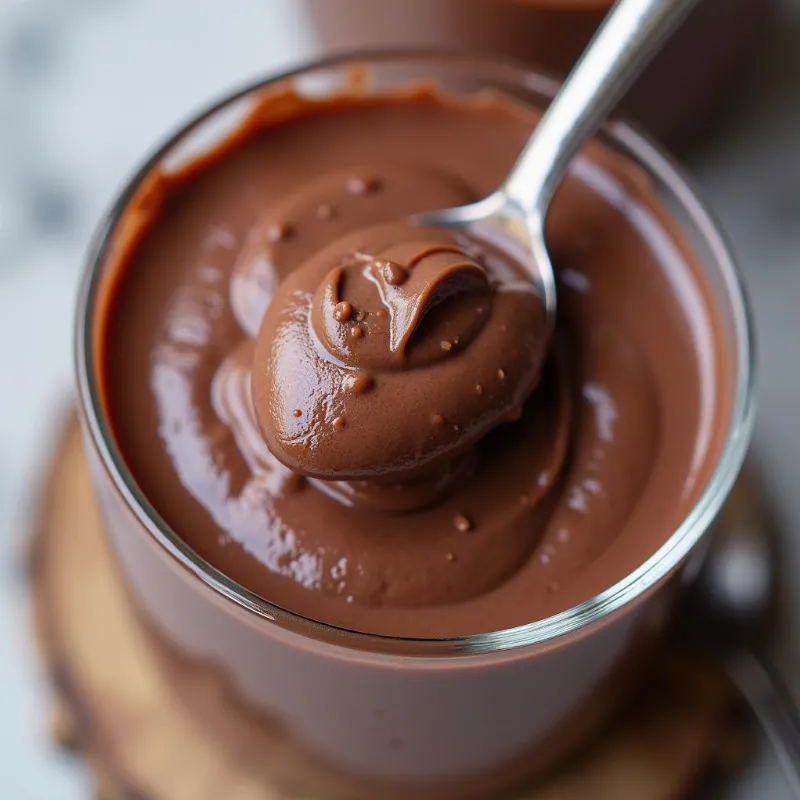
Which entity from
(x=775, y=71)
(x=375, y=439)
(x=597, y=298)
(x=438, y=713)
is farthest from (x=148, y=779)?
(x=775, y=71)

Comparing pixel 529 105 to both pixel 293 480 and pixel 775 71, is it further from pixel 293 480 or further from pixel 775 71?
pixel 775 71

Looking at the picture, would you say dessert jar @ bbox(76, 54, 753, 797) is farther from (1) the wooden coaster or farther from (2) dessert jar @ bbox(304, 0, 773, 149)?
(2) dessert jar @ bbox(304, 0, 773, 149)

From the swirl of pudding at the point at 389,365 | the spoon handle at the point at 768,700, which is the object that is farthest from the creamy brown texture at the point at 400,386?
the spoon handle at the point at 768,700

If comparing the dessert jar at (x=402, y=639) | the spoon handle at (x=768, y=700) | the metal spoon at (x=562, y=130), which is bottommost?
the spoon handle at (x=768, y=700)

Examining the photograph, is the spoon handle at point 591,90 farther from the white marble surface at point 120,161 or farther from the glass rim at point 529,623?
the white marble surface at point 120,161

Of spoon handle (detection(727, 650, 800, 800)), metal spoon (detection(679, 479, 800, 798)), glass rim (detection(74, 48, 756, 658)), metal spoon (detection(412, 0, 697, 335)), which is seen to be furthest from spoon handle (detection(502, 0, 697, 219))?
spoon handle (detection(727, 650, 800, 800))

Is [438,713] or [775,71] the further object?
[775,71]
